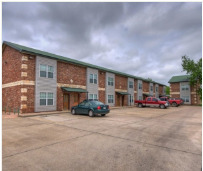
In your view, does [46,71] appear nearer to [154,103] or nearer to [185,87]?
[154,103]

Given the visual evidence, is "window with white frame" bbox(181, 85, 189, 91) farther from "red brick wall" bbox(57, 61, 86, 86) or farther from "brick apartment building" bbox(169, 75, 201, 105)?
"red brick wall" bbox(57, 61, 86, 86)

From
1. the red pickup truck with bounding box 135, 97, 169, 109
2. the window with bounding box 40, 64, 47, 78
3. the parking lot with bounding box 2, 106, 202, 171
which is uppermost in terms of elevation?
the window with bounding box 40, 64, 47, 78

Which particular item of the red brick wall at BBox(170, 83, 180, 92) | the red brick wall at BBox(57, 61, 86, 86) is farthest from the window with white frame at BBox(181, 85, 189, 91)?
the red brick wall at BBox(57, 61, 86, 86)

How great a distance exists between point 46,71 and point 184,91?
37.3m

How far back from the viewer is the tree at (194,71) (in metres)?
37.8

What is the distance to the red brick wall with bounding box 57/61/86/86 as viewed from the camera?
19469 mm

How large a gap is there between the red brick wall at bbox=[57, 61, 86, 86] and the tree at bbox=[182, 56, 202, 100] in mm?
29765

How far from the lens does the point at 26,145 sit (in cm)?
582

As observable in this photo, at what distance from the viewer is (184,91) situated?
4162cm

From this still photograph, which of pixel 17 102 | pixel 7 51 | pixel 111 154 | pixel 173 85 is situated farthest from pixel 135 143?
pixel 173 85

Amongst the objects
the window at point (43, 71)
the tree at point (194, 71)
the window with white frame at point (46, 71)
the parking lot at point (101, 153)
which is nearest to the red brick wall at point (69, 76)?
the window with white frame at point (46, 71)

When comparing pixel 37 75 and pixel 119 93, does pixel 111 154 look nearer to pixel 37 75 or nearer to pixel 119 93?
pixel 37 75

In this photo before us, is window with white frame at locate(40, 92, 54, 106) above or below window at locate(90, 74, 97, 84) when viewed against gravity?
below

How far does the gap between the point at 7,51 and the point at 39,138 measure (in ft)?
53.9
